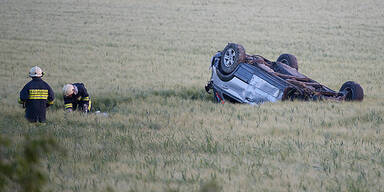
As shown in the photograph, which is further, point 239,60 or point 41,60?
point 41,60

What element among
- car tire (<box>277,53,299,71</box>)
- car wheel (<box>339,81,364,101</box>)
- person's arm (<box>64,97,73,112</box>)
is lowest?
person's arm (<box>64,97,73,112</box>)

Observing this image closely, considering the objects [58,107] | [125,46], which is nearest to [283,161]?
[58,107]

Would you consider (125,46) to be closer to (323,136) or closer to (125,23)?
(125,23)

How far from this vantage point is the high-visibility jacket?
7.64 metres

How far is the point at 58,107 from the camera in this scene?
9805 millimetres

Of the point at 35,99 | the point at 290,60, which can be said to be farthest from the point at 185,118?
the point at 290,60

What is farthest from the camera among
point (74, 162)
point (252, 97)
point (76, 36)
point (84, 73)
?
point (76, 36)

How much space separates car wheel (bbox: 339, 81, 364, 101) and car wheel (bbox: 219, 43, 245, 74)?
8.05 ft

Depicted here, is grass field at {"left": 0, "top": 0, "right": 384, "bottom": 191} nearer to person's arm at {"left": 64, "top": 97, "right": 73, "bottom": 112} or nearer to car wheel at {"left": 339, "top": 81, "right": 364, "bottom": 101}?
person's arm at {"left": 64, "top": 97, "right": 73, "bottom": 112}

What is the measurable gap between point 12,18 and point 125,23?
25.9 ft

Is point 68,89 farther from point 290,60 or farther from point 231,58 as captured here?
point 290,60

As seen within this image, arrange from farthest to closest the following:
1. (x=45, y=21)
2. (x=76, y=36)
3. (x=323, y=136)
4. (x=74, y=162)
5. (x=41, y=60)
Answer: (x=45, y=21) < (x=76, y=36) < (x=41, y=60) < (x=323, y=136) < (x=74, y=162)

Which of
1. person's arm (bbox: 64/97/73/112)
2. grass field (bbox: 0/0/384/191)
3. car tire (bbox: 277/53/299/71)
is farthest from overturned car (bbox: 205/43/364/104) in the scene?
person's arm (bbox: 64/97/73/112)

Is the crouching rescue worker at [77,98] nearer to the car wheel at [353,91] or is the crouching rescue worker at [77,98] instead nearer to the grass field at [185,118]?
the grass field at [185,118]
